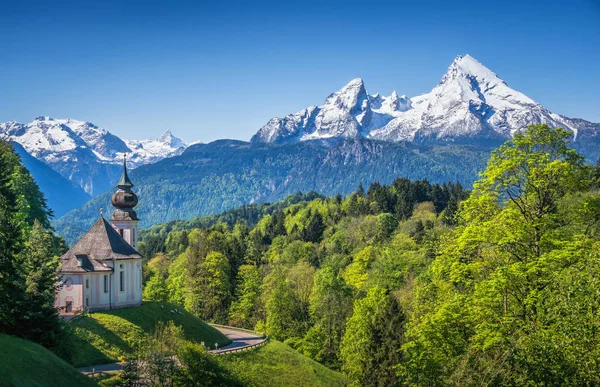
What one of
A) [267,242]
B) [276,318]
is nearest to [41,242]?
[276,318]

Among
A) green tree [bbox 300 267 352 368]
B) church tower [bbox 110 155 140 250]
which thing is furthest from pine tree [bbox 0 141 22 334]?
green tree [bbox 300 267 352 368]

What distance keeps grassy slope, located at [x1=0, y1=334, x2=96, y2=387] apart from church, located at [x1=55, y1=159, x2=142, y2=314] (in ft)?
66.8

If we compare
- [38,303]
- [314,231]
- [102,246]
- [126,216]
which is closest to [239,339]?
[102,246]

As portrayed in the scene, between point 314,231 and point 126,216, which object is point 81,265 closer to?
point 126,216

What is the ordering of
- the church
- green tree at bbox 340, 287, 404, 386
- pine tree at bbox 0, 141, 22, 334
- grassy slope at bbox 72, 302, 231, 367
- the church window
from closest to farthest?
pine tree at bbox 0, 141, 22, 334 < grassy slope at bbox 72, 302, 231, 367 < green tree at bbox 340, 287, 404, 386 < the church < the church window

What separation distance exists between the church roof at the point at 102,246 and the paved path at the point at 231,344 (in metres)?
12.4

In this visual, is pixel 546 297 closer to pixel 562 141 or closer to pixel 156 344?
pixel 562 141

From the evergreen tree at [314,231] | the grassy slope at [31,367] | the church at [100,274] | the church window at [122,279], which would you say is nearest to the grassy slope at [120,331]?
the church at [100,274]

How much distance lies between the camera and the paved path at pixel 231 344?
45344mm

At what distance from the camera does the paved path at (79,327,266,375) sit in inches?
1785

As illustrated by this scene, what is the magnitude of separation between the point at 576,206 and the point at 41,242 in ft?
101

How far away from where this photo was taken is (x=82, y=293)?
57.1 metres

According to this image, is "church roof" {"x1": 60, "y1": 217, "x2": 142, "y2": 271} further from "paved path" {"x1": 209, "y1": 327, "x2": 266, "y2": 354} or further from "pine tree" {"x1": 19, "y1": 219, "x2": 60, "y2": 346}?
"pine tree" {"x1": 19, "y1": 219, "x2": 60, "y2": 346}

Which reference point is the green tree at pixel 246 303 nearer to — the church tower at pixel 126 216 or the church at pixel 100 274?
the church tower at pixel 126 216
